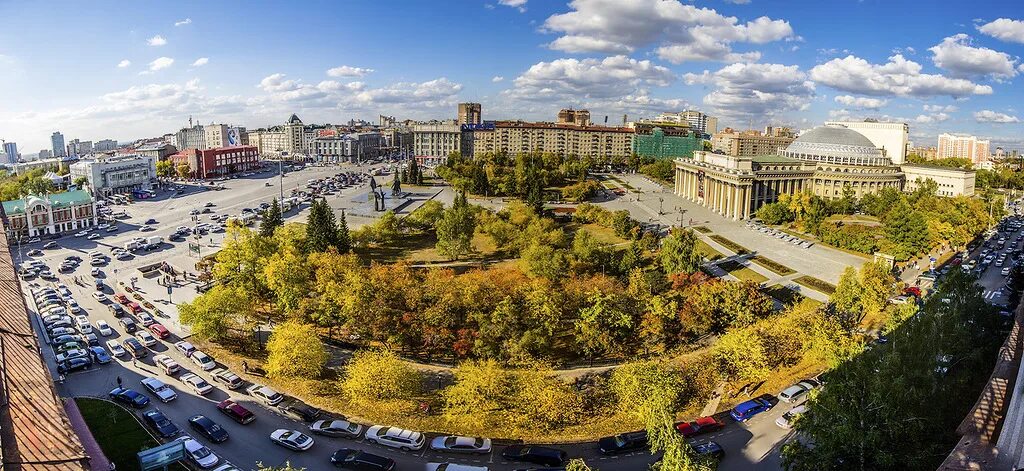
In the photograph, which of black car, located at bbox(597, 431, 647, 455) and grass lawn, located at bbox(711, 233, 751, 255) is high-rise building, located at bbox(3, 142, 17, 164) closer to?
grass lawn, located at bbox(711, 233, 751, 255)

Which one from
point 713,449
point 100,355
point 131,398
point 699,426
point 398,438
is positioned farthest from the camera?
point 100,355

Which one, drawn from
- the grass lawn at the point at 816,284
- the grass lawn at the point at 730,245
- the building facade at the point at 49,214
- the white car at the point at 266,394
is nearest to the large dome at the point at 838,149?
the grass lawn at the point at 730,245

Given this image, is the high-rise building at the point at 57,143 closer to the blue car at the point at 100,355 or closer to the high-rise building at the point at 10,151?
the high-rise building at the point at 10,151

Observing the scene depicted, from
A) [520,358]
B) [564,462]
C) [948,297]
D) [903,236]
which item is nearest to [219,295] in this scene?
[520,358]

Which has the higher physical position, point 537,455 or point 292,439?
point 292,439

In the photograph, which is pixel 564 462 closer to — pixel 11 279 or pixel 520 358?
pixel 520 358

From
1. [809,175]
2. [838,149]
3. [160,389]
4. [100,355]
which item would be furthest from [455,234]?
[838,149]

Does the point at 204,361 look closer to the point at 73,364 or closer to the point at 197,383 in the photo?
the point at 197,383
